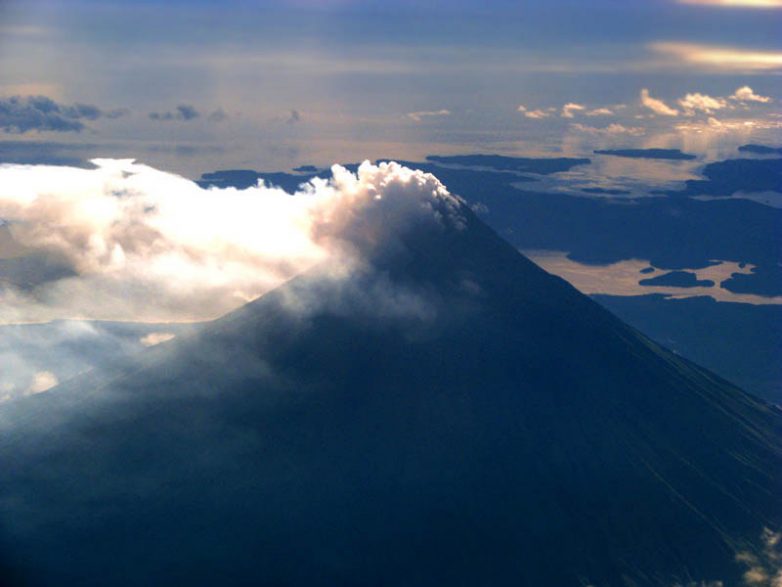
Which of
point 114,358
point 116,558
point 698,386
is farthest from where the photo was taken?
point 698,386

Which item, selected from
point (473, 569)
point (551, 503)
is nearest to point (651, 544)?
point (551, 503)

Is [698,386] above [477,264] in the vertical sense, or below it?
below

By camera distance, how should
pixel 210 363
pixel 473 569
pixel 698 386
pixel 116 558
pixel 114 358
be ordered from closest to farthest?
pixel 116 558, pixel 473 569, pixel 210 363, pixel 114 358, pixel 698 386

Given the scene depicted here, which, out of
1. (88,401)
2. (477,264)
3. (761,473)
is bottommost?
(761,473)

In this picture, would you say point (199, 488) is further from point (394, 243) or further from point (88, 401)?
point (394, 243)

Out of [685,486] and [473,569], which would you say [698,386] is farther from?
[473,569]

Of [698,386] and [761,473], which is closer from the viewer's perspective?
[761,473]

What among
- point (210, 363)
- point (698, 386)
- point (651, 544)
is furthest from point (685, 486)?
point (210, 363)
